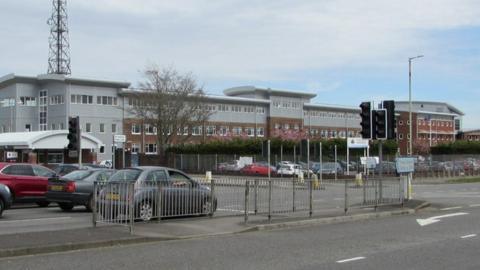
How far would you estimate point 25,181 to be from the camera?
21.7 meters

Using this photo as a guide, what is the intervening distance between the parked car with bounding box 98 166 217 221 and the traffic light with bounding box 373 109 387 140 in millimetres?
7807

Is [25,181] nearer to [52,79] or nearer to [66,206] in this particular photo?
[66,206]

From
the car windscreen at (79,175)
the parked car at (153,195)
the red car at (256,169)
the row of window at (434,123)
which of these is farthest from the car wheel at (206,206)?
the row of window at (434,123)

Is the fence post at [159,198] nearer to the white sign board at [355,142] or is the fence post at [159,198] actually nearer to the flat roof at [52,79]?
the white sign board at [355,142]

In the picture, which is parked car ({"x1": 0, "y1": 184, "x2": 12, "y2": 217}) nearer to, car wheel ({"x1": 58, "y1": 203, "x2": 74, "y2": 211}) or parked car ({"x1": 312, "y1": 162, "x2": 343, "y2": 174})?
car wheel ({"x1": 58, "y1": 203, "x2": 74, "y2": 211})

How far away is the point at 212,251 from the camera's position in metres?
11.5

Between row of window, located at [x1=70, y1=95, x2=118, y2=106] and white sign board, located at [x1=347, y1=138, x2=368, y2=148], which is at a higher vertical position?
row of window, located at [x1=70, y1=95, x2=118, y2=106]

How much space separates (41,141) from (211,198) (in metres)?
54.0

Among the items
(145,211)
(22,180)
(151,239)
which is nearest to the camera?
(151,239)

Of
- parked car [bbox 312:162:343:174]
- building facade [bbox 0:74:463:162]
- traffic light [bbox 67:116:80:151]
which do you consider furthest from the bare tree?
traffic light [bbox 67:116:80:151]

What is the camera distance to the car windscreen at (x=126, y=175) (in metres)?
17.0

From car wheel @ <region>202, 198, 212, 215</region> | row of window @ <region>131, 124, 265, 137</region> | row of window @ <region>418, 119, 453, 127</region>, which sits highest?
row of window @ <region>418, 119, 453, 127</region>

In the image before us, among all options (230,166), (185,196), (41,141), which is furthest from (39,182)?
(41,141)

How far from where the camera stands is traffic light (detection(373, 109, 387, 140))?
2186 centimetres
